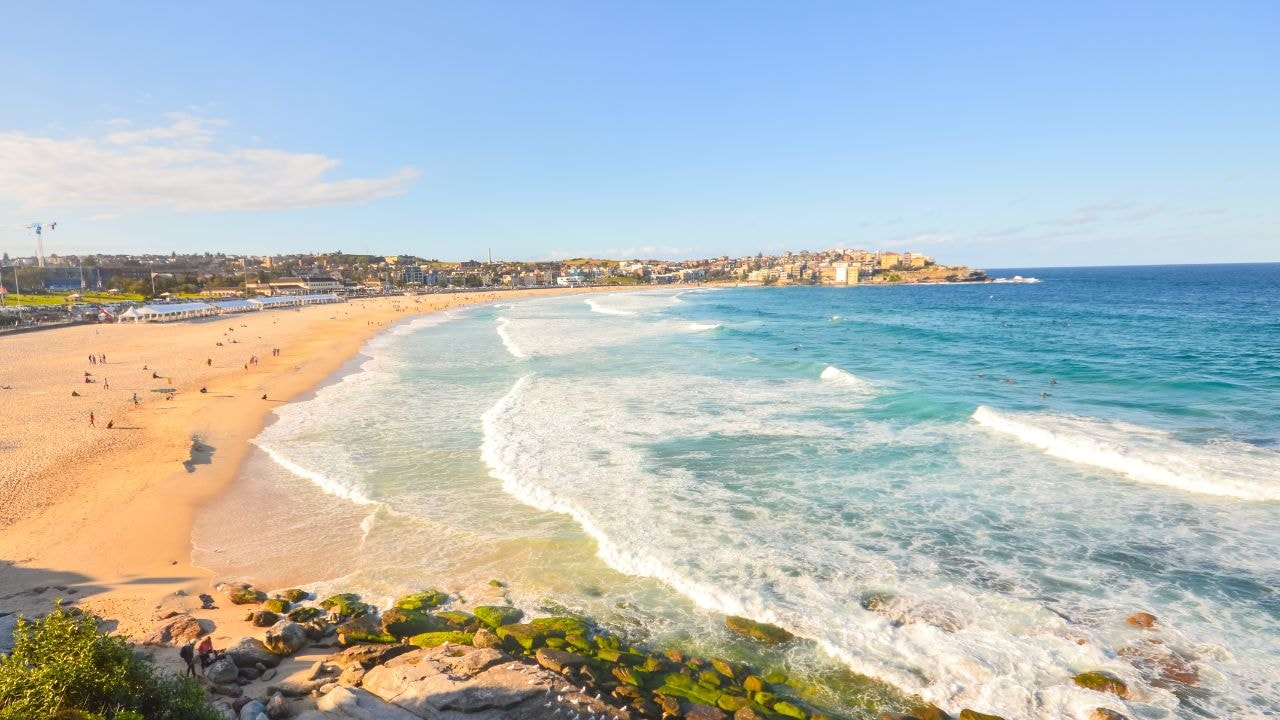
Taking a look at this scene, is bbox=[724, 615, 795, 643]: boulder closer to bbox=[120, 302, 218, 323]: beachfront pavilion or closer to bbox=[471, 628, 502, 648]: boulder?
bbox=[471, 628, 502, 648]: boulder

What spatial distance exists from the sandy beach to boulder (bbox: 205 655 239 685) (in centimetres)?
225

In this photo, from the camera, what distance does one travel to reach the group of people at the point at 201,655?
24.7 ft

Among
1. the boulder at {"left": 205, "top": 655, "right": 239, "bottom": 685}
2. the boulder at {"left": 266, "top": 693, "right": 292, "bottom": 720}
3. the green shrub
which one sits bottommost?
the boulder at {"left": 205, "top": 655, "right": 239, "bottom": 685}

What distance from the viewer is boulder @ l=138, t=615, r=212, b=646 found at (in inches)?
335

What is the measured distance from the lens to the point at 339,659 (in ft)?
26.8

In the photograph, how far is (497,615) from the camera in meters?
9.41

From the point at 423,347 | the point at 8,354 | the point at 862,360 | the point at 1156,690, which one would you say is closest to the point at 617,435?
the point at 1156,690

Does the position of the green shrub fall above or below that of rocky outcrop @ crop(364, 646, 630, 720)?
above

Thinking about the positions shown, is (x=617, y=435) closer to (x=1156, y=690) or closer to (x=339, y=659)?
(x=339, y=659)

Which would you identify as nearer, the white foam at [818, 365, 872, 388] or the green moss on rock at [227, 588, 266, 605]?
the green moss on rock at [227, 588, 266, 605]

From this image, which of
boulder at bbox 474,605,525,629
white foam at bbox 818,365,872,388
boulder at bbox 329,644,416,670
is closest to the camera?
boulder at bbox 329,644,416,670

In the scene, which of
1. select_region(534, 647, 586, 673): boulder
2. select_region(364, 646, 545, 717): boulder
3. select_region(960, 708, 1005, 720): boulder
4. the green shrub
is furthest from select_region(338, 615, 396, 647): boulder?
select_region(960, 708, 1005, 720): boulder

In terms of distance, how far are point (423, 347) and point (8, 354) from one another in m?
22.6

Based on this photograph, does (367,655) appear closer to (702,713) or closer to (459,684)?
(459,684)
